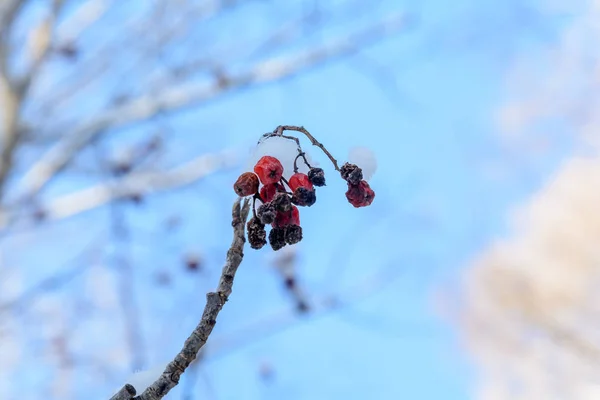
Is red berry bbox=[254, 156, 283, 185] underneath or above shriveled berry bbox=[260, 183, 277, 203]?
above

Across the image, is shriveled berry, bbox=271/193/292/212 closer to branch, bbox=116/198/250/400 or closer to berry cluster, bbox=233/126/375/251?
berry cluster, bbox=233/126/375/251

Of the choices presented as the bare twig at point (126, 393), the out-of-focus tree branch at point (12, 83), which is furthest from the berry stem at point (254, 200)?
the out-of-focus tree branch at point (12, 83)

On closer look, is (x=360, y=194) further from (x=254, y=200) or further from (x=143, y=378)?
(x=143, y=378)

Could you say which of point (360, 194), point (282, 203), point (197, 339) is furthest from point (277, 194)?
point (197, 339)

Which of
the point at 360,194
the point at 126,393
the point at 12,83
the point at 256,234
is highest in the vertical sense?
the point at 12,83

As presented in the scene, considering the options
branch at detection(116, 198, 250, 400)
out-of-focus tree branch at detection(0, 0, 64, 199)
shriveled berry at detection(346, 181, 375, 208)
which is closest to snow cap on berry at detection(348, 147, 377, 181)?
shriveled berry at detection(346, 181, 375, 208)

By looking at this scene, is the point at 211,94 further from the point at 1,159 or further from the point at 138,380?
the point at 138,380
